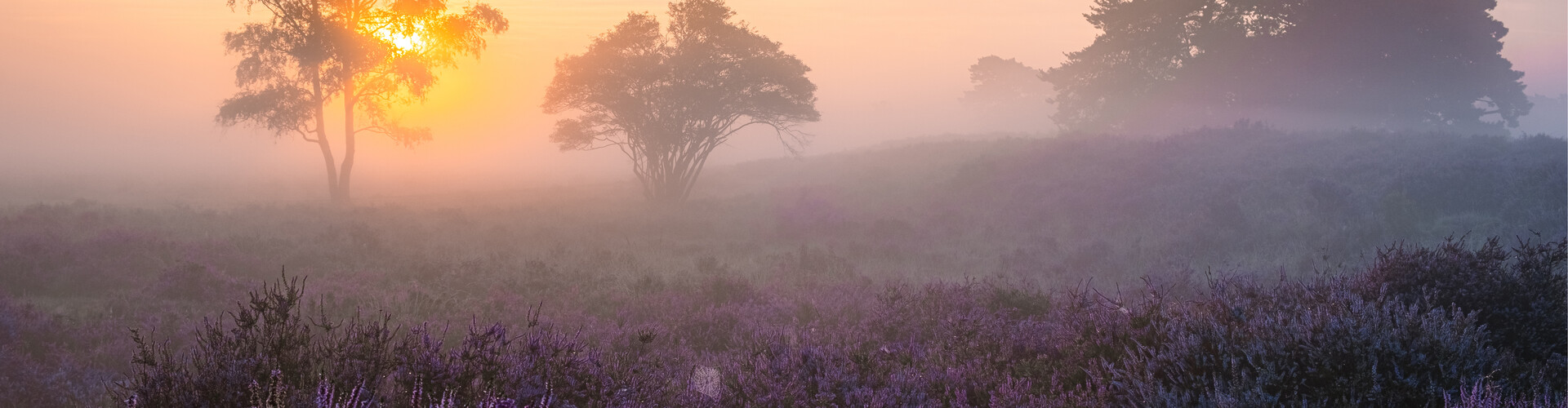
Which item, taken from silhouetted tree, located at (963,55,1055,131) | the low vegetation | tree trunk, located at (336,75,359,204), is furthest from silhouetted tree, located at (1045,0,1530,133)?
silhouetted tree, located at (963,55,1055,131)

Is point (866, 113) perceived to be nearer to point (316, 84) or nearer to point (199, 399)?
point (316, 84)

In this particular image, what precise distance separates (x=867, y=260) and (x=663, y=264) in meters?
3.78

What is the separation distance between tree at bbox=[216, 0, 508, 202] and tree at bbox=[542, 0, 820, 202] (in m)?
3.53

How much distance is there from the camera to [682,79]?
65.0 ft

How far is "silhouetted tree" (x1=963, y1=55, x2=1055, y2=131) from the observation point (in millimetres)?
73500

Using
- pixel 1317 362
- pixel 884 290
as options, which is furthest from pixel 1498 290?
pixel 884 290

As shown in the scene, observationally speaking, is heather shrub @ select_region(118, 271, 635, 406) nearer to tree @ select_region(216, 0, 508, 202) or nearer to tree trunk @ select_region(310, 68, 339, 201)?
tree @ select_region(216, 0, 508, 202)

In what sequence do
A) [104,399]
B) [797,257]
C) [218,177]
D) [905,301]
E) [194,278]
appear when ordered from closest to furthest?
[104,399], [905,301], [194,278], [797,257], [218,177]

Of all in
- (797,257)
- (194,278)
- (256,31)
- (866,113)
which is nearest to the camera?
(194,278)

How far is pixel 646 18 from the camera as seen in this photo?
65.9 ft

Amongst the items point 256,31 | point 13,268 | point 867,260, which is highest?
point 256,31

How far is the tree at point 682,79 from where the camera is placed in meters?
19.8

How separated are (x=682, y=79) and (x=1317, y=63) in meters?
28.3

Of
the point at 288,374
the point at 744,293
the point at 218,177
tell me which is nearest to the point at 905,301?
the point at 744,293
